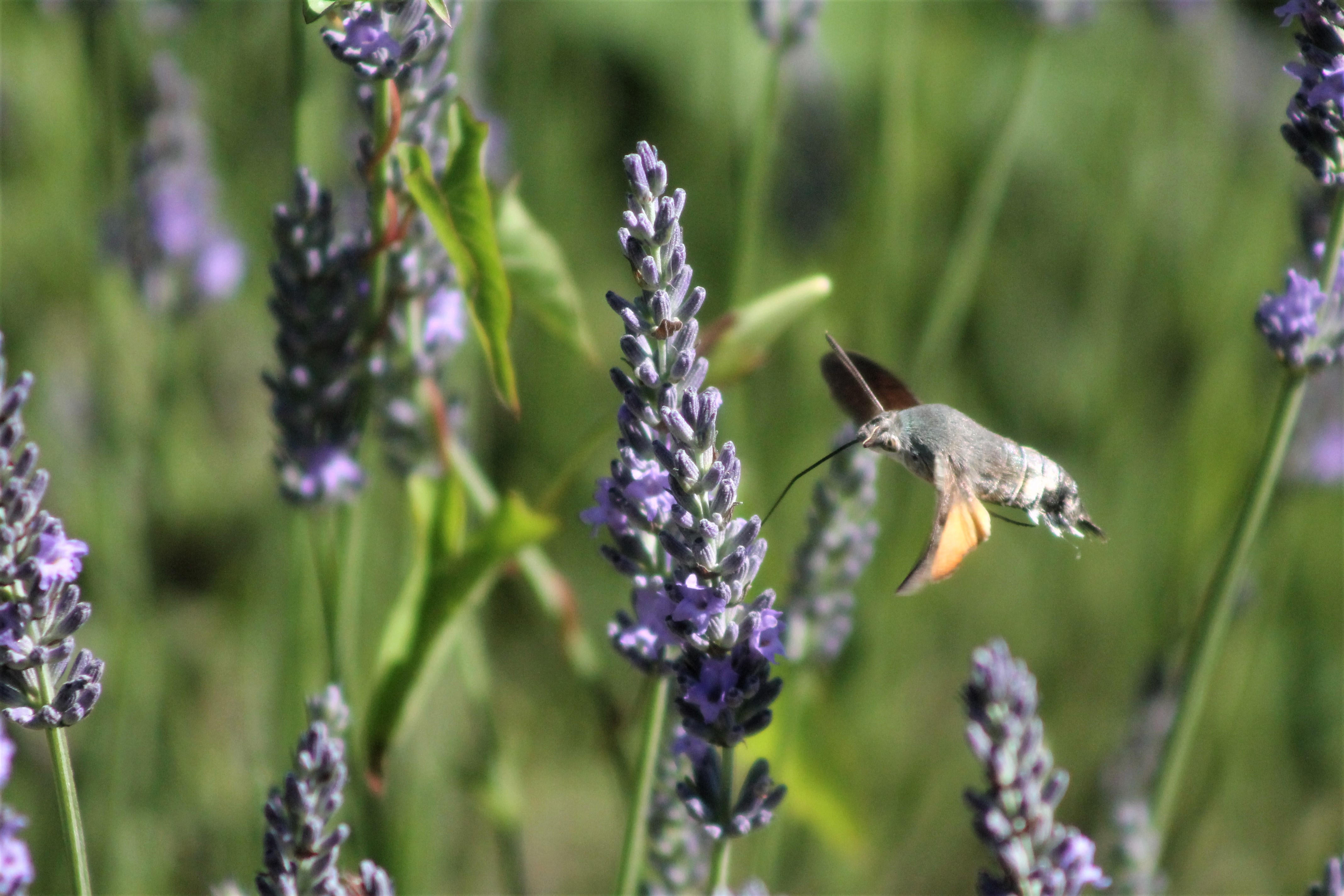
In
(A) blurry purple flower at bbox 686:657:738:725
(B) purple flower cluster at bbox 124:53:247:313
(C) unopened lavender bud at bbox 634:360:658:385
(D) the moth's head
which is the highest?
(B) purple flower cluster at bbox 124:53:247:313

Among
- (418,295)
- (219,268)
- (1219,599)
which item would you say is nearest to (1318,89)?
(1219,599)

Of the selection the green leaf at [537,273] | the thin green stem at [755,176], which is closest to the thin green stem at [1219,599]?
the green leaf at [537,273]

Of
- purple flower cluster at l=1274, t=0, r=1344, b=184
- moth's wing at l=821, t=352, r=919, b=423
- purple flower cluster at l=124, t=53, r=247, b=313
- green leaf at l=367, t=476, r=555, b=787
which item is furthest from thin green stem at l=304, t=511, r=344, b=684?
purple flower cluster at l=1274, t=0, r=1344, b=184

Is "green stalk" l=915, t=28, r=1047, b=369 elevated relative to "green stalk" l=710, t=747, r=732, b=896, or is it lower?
elevated

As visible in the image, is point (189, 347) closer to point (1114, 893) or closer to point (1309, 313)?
point (1114, 893)

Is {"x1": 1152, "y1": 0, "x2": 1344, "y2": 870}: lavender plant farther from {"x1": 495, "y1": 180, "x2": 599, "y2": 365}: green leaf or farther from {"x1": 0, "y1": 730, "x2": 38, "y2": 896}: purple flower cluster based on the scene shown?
{"x1": 0, "y1": 730, "x2": 38, "y2": 896}: purple flower cluster

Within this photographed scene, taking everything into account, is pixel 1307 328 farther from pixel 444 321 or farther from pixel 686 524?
→ pixel 444 321
